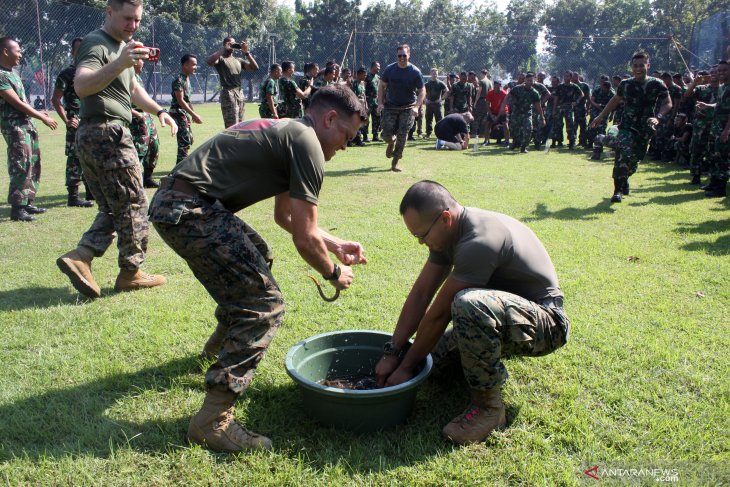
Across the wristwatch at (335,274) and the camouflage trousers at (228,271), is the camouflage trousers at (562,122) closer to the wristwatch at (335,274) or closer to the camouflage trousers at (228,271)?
the wristwatch at (335,274)

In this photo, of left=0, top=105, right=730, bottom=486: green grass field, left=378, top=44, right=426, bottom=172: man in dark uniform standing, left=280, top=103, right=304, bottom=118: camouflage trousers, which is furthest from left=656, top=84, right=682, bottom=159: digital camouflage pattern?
left=280, top=103, right=304, bottom=118: camouflage trousers

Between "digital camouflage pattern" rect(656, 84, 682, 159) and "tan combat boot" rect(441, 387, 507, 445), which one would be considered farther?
"digital camouflage pattern" rect(656, 84, 682, 159)

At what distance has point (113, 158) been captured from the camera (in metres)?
4.44

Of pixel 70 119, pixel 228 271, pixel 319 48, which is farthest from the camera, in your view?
pixel 319 48

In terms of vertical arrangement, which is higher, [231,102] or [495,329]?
[231,102]

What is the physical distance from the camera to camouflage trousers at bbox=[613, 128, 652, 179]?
28.0 ft

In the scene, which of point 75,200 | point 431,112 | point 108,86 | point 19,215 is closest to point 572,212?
point 108,86

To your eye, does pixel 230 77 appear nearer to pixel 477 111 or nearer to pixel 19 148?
pixel 19 148

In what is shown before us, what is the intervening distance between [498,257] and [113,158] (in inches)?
129

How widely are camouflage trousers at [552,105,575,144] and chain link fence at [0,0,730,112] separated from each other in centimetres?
813

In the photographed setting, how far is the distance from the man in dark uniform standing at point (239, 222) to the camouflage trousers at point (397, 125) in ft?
27.3

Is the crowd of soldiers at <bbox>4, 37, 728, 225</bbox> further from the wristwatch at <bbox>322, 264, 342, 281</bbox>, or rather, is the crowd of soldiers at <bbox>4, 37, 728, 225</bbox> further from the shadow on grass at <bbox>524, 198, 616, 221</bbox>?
the wristwatch at <bbox>322, 264, 342, 281</bbox>


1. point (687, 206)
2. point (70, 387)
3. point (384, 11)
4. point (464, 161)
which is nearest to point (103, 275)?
point (70, 387)

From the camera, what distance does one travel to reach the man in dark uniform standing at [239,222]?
2656mm
